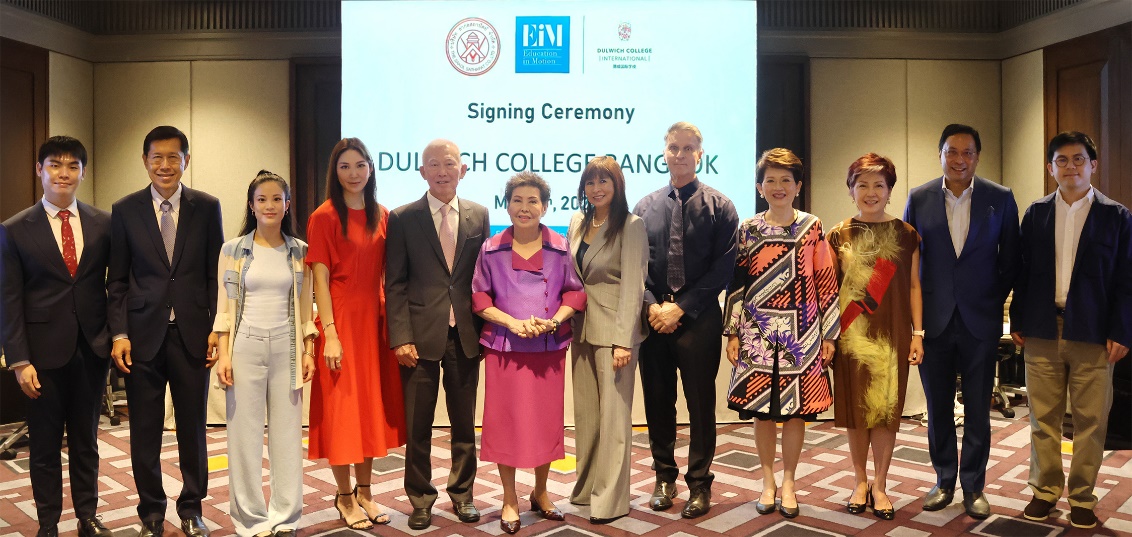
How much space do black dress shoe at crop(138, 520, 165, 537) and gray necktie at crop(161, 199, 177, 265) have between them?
38.5 inches

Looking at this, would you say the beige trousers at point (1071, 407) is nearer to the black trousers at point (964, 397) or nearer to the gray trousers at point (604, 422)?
the black trousers at point (964, 397)

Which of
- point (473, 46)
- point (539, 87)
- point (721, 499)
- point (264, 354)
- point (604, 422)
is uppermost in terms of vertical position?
point (473, 46)

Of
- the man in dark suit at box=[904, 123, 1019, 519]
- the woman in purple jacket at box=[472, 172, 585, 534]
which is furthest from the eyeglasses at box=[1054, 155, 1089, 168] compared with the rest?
the woman in purple jacket at box=[472, 172, 585, 534]

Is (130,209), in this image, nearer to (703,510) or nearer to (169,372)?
(169,372)

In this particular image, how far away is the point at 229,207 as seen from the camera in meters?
5.89

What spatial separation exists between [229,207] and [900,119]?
5.02m

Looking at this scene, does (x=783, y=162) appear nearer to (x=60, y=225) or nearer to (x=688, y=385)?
(x=688, y=385)

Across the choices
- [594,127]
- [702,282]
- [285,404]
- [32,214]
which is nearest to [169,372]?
[285,404]

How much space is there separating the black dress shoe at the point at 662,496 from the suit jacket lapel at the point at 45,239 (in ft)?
7.85

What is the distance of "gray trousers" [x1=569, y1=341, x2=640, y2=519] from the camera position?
3090 millimetres

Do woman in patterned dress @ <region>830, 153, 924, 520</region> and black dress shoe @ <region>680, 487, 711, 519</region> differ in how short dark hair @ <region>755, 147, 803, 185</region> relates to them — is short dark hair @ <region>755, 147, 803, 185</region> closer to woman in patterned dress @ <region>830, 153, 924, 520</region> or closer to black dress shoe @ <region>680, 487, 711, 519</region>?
woman in patterned dress @ <region>830, 153, 924, 520</region>

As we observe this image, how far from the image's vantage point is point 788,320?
3.09 m

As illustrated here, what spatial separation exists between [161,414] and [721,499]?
2.27m

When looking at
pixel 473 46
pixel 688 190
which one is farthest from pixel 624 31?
pixel 688 190
